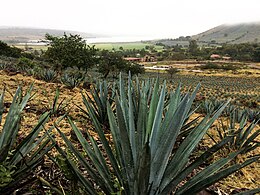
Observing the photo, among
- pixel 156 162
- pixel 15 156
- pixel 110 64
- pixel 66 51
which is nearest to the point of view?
pixel 156 162

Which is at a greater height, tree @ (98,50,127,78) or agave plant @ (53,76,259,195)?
agave plant @ (53,76,259,195)

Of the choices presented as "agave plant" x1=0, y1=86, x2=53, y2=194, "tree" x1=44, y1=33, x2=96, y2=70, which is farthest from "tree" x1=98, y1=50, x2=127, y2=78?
"agave plant" x1=0, y1=86, x2=53, y2=194

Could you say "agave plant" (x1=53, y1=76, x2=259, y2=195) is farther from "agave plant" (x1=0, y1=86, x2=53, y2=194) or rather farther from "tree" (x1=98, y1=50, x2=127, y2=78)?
"tree" (x1=98, y1=50, x2=127, y2=78)

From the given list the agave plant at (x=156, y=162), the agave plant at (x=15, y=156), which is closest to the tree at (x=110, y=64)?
the agave plant at (x=15, y=156)

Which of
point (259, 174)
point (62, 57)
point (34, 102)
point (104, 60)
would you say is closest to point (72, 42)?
point (62, 57)

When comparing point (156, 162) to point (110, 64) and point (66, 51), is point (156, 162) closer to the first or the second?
point (66, 51)

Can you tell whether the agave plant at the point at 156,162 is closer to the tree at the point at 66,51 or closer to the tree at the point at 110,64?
the tree at the point at 66,51

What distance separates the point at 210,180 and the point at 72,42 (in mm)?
22842

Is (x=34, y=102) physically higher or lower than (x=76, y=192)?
lower

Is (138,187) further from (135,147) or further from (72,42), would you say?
(72,42)

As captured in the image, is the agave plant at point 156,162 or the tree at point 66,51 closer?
the agave plant at point 156,162

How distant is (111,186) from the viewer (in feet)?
4.61

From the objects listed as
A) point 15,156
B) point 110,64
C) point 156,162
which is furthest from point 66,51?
point 156,162

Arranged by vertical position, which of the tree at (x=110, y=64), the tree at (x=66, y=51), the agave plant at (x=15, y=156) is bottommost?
the tree at (x=110, y=64)
